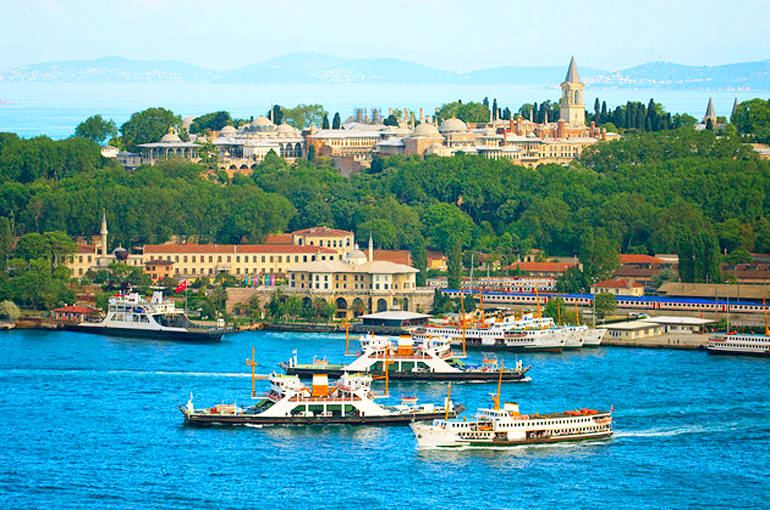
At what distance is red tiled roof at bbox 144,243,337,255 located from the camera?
294 ft

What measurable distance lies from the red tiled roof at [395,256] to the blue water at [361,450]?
2528 cm

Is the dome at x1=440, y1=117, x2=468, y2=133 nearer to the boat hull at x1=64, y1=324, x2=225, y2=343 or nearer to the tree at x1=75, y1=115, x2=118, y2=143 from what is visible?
Answer: the tree at x1=75, y1=115, x2=118, y2=143

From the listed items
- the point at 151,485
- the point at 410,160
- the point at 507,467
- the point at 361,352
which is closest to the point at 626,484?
the point at 507,467

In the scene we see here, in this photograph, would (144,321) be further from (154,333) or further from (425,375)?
(425,375)

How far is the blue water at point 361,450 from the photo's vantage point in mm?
45562

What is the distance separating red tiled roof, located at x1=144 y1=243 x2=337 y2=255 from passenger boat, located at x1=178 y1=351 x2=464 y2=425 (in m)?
36.2

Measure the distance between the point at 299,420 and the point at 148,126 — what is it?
3023 inches

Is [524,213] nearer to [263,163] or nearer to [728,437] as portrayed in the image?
[263,163]

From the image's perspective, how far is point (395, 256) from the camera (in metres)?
91.3

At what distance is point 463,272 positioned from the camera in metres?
91.4

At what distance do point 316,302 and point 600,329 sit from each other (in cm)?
1414

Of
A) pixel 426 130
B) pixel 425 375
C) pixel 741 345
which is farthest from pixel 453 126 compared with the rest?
pixel 425 375

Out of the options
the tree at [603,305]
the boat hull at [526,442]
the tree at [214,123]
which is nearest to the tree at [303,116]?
the tree at [214,123]

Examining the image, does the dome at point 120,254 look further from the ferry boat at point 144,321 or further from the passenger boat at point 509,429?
the passenger boat at point 509,429
